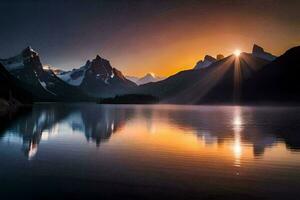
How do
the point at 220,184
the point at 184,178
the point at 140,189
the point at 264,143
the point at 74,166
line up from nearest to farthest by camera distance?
the point at 140,189 → the point at 220,184 → the point at 184,178 → the point at 74,166 → the point at 264,143

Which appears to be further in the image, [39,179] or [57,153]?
[57,153]

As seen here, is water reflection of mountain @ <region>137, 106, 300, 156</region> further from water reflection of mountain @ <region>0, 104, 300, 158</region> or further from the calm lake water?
the calm lake water

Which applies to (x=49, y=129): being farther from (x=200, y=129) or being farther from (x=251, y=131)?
(x=251, y=131)

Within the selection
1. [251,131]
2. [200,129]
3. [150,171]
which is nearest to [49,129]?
[200,129]

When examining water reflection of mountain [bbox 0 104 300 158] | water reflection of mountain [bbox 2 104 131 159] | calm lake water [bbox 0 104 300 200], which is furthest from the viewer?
water reflection of mountain [bbox 2 104 131 159]

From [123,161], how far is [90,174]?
21.2 feet

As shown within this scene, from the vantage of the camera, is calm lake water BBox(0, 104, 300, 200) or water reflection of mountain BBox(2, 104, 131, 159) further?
water reflection of mountain BBox(2, 104, 131, 159)

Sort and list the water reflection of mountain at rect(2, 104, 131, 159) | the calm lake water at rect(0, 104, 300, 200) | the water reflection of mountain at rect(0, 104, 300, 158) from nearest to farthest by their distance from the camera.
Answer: the calm lake water at rect(0, 104, 300, 200), the water reflection of mountain at rect(0, 104, 300, 158), the water reflection of mountain at rect(2, 104, 131, 159)

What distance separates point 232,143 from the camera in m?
47.8

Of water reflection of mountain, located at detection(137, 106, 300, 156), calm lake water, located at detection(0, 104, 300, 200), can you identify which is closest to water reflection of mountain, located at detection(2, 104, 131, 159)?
calm lake water, located at detection(0, 104, 300, 200)

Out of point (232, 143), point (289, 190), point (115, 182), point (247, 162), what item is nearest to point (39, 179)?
point (115, 182)

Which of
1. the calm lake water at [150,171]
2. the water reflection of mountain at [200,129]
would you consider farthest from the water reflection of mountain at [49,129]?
the calm lake water at [150,171]

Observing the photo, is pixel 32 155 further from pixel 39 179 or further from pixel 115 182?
pixel 115 182

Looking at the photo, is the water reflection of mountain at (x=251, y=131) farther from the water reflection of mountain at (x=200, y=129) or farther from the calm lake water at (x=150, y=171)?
the calm lake water at (x=150, y=171)
